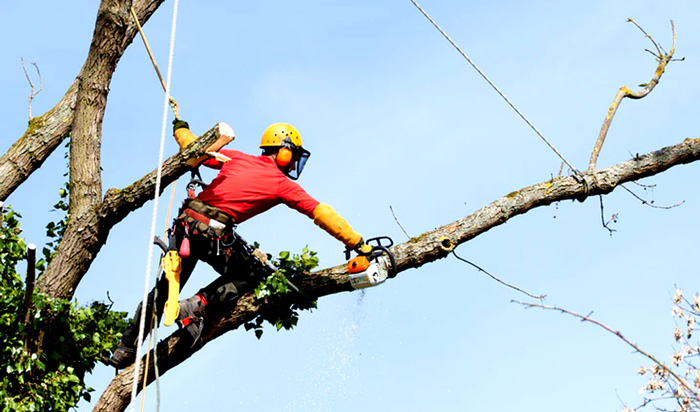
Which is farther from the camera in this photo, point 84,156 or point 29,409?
point 84,156

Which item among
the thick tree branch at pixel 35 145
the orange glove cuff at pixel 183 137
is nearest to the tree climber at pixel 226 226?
the orange glove cuff at pixel 183 137

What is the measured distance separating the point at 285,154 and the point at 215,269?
0.92 meters

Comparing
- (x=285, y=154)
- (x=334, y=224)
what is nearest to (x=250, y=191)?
(x=285, y=154)

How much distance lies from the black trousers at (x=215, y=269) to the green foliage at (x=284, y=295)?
0.14m

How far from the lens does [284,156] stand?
6.26 meters

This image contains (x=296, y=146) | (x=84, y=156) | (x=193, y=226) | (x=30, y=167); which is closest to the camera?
(x=193, y=226)

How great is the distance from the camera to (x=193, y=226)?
5.96 m

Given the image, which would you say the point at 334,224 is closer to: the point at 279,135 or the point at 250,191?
the point at 250,191

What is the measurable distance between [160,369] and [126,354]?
0.26 m

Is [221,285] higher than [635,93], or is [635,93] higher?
[635,93]

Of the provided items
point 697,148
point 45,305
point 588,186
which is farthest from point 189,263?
point 697,148

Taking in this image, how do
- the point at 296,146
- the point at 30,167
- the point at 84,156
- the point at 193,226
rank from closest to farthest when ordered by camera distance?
1. the point at 193,226
2. the point at 296,146
3. the point at 84,156
4. the point at 30,167

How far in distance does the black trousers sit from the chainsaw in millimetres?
645

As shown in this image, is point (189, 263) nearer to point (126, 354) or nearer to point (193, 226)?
point (193, 226)
